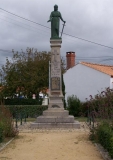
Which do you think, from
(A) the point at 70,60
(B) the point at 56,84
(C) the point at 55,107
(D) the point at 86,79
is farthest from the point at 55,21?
(A) the point at 70,60

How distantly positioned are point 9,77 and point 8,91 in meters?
1.90

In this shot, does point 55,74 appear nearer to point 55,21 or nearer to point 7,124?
point 55,21

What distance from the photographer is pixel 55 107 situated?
19391 mm

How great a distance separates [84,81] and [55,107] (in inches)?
740

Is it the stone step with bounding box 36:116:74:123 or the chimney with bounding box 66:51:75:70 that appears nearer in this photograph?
the stone step with bounding box 36:116:74:123

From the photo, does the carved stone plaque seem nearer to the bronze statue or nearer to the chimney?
the bronze statue

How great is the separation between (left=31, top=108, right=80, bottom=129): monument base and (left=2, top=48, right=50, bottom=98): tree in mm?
20643

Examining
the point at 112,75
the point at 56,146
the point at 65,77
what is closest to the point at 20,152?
the point at 56,146

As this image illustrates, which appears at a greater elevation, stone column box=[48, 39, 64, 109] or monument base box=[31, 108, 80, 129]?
stone column box=[48, 39, 64, 109]

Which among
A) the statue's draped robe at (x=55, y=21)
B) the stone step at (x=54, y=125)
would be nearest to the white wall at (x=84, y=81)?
the statue's draped robe at (x=55, y=21)

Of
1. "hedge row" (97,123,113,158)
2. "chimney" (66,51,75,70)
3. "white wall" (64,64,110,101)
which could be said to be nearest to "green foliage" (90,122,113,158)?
"hedge row" (97,123,113,158)

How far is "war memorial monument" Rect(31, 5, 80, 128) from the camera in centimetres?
1811

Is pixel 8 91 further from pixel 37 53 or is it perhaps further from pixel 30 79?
pixel 37 53

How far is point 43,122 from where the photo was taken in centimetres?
1839
